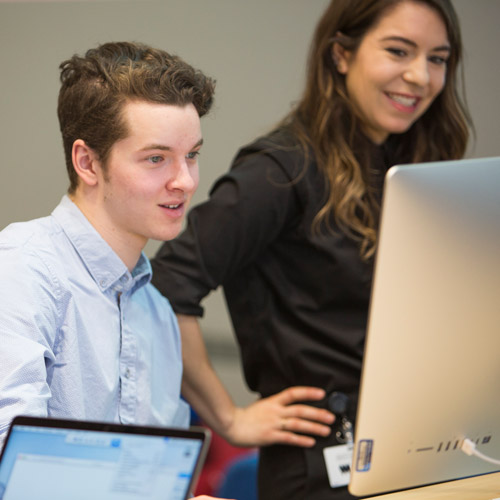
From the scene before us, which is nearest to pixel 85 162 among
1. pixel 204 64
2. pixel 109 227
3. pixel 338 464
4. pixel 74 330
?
pixel 109 227

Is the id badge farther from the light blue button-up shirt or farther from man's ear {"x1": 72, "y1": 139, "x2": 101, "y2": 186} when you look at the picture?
man's ear {"x1": 72, "y1": 139, "x2": 101, "y2": 186}

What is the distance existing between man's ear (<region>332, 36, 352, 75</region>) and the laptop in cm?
112

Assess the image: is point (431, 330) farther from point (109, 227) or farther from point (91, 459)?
point (109, 227)

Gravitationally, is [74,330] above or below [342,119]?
below

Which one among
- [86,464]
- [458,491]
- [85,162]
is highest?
[85,162]

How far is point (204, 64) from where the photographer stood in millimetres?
2725

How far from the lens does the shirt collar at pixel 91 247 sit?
1164mm

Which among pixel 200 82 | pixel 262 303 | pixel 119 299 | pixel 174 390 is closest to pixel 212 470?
pixel 262 303

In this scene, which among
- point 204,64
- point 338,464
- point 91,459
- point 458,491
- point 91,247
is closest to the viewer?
point 91,459

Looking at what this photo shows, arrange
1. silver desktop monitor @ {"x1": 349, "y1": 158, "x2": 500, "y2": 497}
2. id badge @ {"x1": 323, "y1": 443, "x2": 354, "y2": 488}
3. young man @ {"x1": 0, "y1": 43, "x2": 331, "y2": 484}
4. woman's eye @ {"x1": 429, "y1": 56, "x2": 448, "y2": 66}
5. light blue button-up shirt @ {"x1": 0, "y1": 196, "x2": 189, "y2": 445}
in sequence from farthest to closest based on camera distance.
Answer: woman's eye @ {"x1": 429, "y1": 56, "x2": 448, "y2": 66} → id badge @ {"x1": 323, "y1": 443, "x2": 354, "y2": 488} → young man @ {"x1": 0, "y1": 43, "x2": 331, "y2": 484} → light blue button-up shirt @ {"x1": 0, "y1": 196, "x2": 189, "y2": 445} → silver desktop monitor @ {"x1": 349, "y1": 158, "x2": 500, "y2": 497}

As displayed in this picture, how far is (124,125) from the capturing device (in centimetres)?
115

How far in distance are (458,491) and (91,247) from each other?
2.18 ft

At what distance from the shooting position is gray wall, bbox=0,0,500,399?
238 cm

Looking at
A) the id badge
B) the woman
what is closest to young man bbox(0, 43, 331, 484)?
the woman
